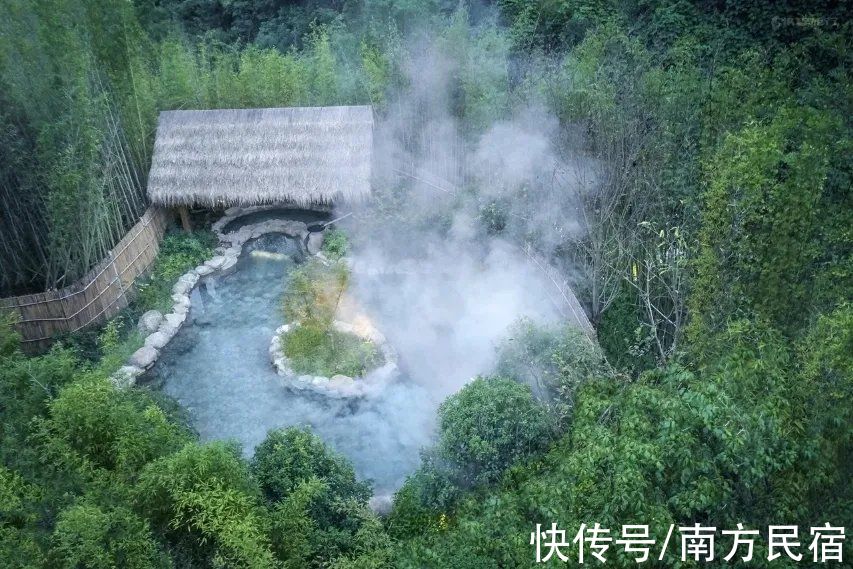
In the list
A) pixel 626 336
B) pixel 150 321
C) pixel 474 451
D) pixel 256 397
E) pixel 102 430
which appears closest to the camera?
pixel 102 430

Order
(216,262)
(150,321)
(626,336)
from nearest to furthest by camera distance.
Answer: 1. (626,336)
2. (150,321)
3. (216,262)

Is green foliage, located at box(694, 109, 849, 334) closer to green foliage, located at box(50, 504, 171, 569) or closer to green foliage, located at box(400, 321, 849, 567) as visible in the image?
green foliage, located at box(400, 321, 849, 567)

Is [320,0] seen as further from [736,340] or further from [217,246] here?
[736,340]

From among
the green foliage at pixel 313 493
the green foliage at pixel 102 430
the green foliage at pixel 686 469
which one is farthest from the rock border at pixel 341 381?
the green foliage at pixel 686 469

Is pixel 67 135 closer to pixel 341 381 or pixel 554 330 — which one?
pixel 341 381

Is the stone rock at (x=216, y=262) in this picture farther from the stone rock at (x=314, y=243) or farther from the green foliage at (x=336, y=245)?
the green foliage at (x=336, y=245)

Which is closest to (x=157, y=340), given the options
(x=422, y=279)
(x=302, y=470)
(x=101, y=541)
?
(x=422, y=279)

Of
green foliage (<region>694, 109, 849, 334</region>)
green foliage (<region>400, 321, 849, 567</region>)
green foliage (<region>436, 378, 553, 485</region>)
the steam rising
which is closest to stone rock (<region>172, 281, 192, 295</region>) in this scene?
the steam rising
